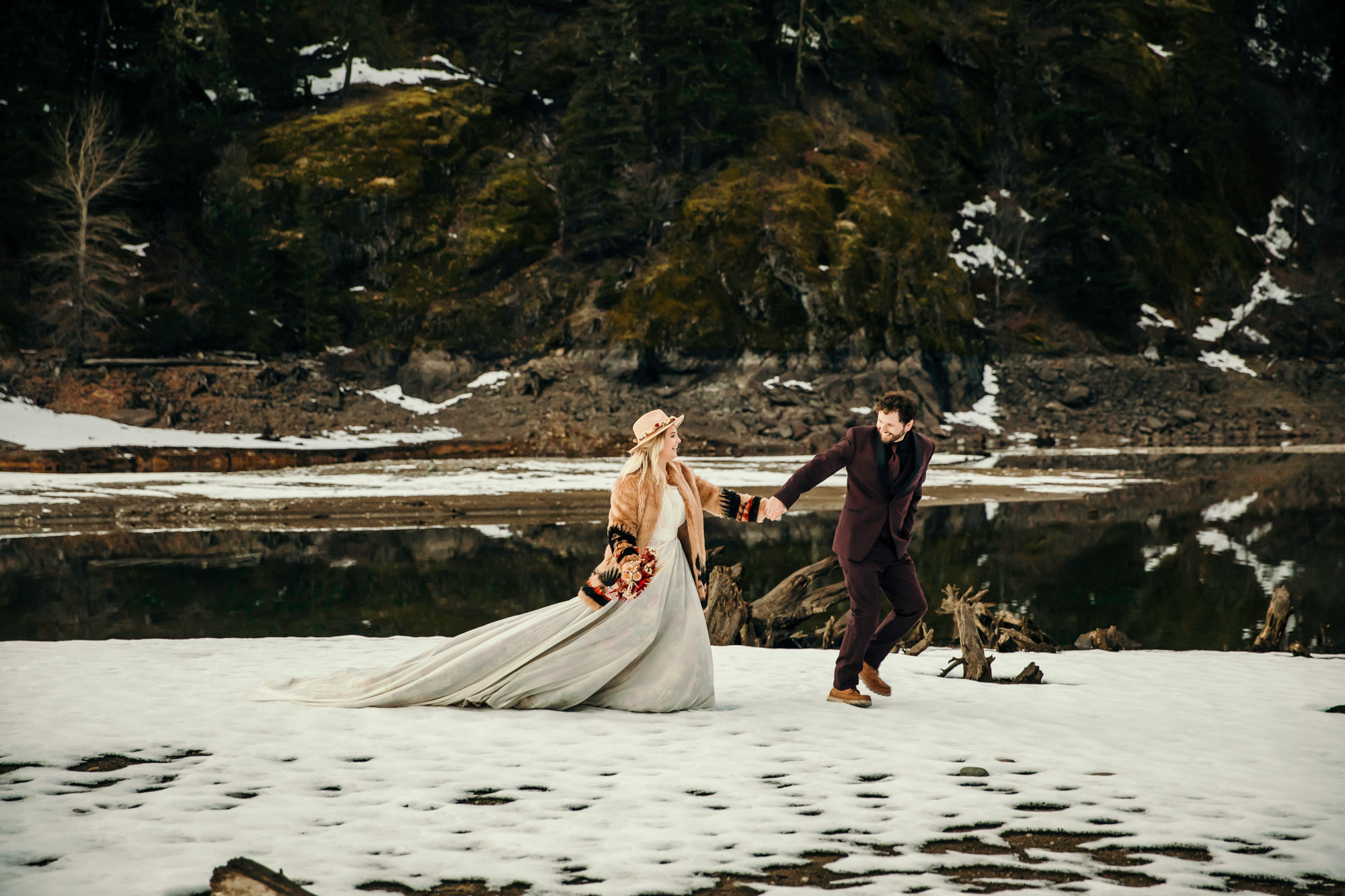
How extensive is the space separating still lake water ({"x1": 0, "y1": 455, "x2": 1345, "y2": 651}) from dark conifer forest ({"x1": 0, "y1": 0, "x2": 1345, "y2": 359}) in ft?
75.8

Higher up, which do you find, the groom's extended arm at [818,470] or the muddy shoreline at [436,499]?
the groom's extended arm at [818,470]

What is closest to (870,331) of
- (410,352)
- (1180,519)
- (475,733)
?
(410,352)

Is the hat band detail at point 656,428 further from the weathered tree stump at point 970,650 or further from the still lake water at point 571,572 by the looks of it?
the still lake water at point 571,572

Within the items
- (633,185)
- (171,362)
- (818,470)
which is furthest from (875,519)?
(633,185)

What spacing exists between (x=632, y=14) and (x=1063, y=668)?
47.2 metres

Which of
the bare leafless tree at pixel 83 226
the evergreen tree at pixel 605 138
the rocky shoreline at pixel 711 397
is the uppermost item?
the evergreen tree at pixel 605 138

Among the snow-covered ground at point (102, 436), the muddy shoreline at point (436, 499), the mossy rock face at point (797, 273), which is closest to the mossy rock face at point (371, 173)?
the mossy rock face at point (797, 273)

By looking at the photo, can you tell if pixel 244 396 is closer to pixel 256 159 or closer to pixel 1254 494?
pixel 256 159

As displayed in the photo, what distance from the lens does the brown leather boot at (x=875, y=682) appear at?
7.24 meters

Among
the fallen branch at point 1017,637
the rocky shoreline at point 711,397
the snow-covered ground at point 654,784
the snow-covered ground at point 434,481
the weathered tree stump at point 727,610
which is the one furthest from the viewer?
the rocky shoreline at point 711,397

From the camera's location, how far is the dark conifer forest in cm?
4200

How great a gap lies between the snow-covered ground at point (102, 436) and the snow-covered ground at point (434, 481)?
11.6ft

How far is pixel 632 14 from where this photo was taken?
49469mm

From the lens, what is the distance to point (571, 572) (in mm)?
15422
